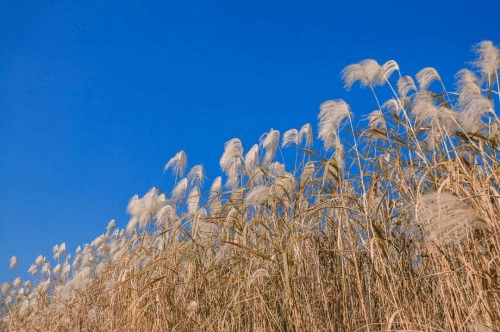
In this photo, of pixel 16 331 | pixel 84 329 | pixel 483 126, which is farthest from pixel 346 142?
pixel 16 331

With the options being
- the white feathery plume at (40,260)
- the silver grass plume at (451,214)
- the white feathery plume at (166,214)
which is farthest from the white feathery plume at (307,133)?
the white feathery plume at (40,260)

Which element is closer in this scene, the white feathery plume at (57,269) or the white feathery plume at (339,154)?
the white feathery plume at (339,154)

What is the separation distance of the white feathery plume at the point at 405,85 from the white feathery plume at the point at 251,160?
135cm

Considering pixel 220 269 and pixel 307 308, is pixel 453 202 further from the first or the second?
pixel 220 269

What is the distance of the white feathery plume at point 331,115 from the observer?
3.16 metres

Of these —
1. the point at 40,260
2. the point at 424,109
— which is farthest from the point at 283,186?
the point at 40,260

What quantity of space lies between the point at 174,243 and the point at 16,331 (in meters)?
3.25

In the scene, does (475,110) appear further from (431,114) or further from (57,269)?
(57,269)

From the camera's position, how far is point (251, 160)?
4199 mm

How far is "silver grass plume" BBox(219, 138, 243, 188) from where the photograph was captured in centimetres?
416

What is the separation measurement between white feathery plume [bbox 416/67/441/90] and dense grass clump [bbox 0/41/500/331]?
0.01 metres

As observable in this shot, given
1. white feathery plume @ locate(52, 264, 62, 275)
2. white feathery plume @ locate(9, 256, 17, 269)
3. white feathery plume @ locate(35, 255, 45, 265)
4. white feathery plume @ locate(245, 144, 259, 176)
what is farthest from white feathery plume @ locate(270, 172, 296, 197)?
white feathery plume @ locate(9, 256, 17, 269)

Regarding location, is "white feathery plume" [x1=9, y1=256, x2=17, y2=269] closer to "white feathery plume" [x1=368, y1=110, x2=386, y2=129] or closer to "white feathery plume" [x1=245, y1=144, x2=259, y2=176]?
"white feathery plume" [x1=245, y1=144, x2=259, y2=176]

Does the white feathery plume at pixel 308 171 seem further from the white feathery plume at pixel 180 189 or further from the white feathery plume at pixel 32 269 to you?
the white feathery plume at pixel 32 269
